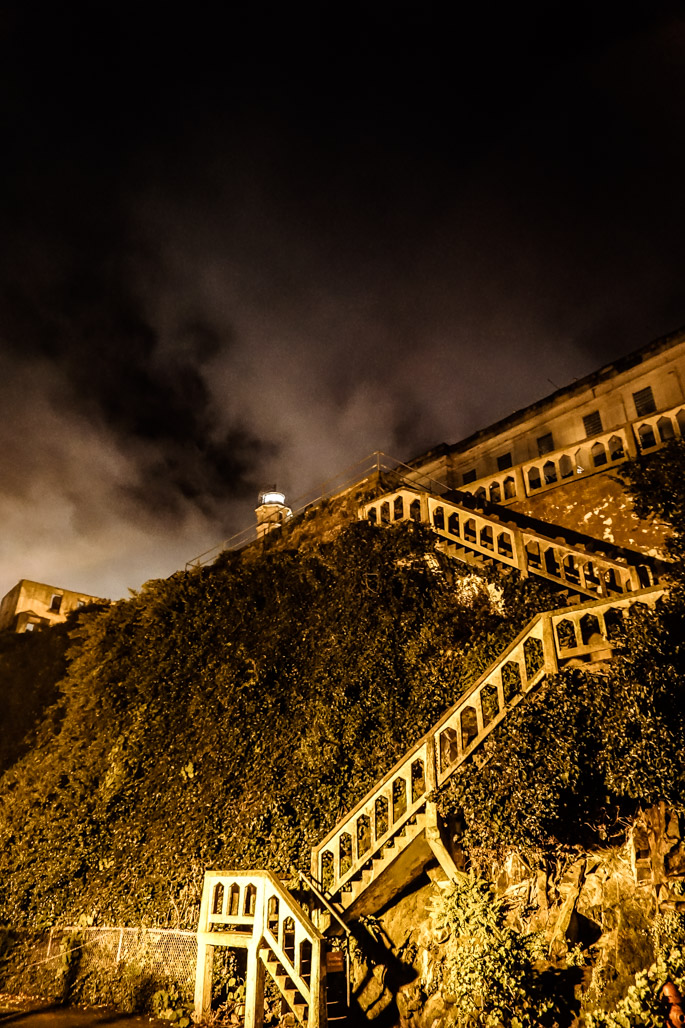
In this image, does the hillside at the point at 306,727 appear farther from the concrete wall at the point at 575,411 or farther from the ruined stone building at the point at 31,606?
the ruined stone building at the point at 31,606

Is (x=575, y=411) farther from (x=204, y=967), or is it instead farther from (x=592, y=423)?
(x=204, y=967)

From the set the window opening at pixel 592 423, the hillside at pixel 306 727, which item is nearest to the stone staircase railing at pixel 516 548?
the hillside at pixel 306 727

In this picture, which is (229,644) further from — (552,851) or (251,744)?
(552,851)

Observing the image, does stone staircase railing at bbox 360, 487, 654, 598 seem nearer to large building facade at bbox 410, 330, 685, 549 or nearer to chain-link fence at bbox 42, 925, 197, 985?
large building facade at bbox 410, 330, 685, 549

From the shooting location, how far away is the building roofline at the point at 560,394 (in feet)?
60.3

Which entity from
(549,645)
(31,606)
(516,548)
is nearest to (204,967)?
(549,645)

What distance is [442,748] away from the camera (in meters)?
10.2

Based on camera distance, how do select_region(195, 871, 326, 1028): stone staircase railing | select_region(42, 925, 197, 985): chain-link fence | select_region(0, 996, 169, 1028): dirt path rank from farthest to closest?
select_region(42, 925, 197, 985): chain-link fence < select_region(0, 996, 169, 1028): dirt path < select_region(195, 871, 326, 1028): stone staircase railing

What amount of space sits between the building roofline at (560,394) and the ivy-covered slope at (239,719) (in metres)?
10.0

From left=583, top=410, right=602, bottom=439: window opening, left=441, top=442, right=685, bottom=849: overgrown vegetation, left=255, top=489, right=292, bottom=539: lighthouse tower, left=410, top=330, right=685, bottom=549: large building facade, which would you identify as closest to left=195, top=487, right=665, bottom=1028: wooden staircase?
left=441, top=442, right=685, bottom=849: overgrown vegetation

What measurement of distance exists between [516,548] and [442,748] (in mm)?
4246

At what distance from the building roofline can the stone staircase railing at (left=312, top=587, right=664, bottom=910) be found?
11.8m

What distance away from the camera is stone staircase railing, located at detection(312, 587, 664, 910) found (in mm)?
8836

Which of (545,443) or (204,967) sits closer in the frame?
(204,967)
